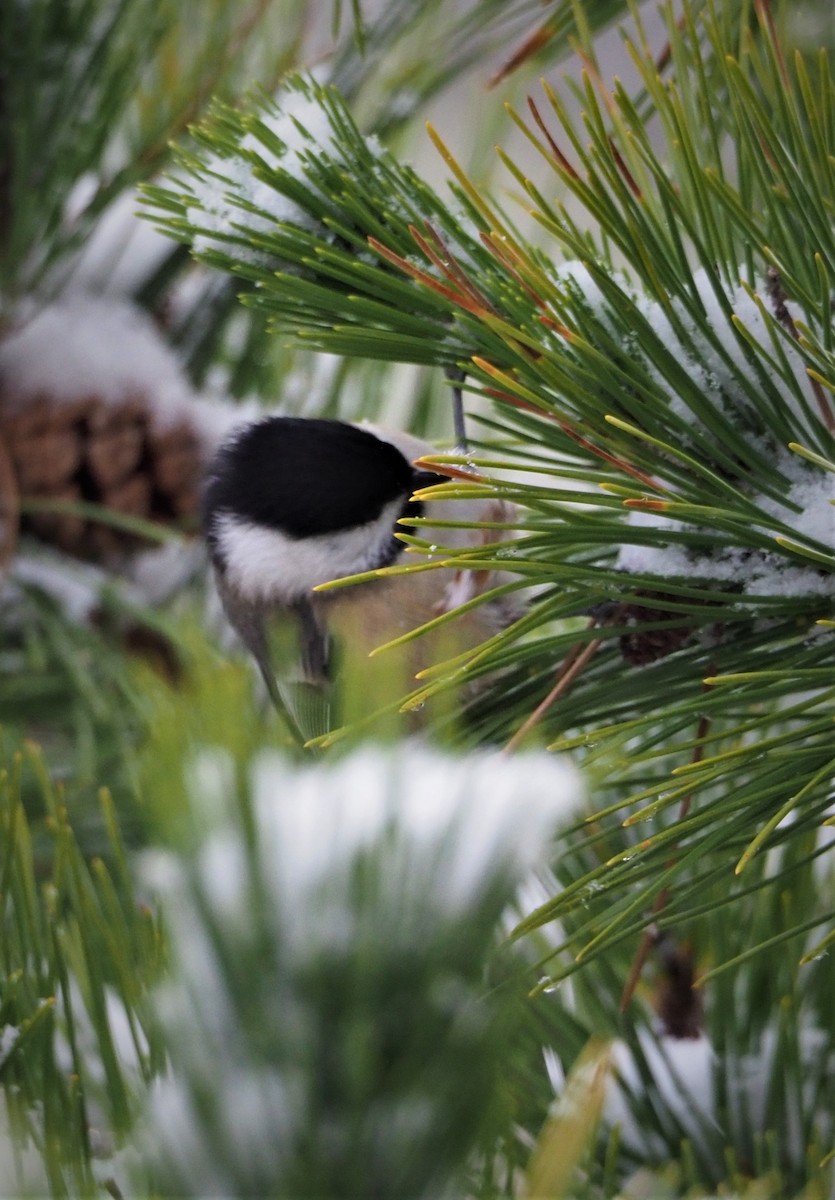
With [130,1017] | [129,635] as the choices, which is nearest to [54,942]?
[130,1017]

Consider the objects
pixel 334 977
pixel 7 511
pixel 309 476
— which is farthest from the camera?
pixel 7 511

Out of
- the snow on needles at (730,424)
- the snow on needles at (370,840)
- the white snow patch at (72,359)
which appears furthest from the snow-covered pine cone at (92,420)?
the snow on needles at (370,840)

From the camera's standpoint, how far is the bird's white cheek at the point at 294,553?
27.6 inches

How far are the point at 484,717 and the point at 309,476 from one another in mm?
221

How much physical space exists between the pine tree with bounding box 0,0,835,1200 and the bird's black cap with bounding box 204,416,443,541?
7 cm

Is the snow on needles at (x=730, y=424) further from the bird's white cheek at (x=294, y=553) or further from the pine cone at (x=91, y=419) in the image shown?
the pine cone at (x=91, y=419)

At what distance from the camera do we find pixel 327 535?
70cm

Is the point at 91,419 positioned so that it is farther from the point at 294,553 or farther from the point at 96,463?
the point at 294,553

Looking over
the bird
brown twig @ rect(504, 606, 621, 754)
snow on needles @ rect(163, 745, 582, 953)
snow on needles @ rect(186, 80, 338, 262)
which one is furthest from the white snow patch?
snow on needles @ rect(163, 745, 582, 953)

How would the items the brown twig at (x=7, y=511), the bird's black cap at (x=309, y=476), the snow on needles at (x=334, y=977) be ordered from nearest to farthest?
the snow on needles at (x=334, y=977), the bird's black cap at (x=309, y=476), the brown twig at (x=7, y=511)

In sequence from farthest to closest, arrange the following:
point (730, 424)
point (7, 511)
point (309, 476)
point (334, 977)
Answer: point (7, 511), point (309, 476), point (730, 424), point (334, 977)

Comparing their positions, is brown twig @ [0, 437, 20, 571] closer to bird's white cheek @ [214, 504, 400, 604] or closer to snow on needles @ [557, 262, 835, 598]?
bird's white cheek @ [214, 504, 400, 604]

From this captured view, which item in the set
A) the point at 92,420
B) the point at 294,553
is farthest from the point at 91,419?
the point at 294,553

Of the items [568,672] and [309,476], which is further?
[309,476]
